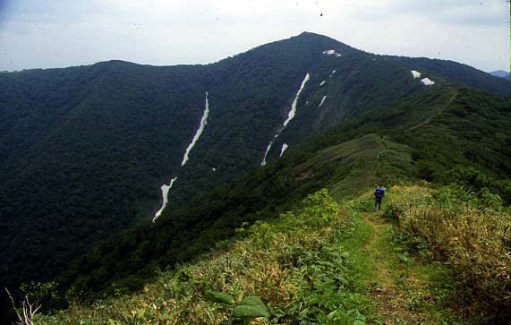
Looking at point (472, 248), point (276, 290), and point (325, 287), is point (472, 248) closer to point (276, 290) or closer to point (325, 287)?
point (325, 287)

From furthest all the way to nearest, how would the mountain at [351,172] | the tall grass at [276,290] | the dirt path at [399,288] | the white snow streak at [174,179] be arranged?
the white snow streak at [174,179] < the mountain at [351,172] < the dirt path at [399,288] < the tall grass at [276,290]

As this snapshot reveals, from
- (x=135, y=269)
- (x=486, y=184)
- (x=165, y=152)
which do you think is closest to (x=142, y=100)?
(x=165, y=152)

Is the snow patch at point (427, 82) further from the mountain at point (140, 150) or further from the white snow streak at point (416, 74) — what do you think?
the white snow streak at point (416, 74)

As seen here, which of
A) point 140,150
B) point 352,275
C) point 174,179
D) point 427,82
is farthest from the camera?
point 140,150

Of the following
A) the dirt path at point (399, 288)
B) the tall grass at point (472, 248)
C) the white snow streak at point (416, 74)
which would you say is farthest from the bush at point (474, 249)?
the white snow streak at point (416, 74)

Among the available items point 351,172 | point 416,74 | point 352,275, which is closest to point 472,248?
point 352,275

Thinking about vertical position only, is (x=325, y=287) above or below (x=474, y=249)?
below

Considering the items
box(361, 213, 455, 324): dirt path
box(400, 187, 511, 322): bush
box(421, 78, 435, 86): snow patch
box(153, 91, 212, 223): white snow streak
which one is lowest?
box(153, 91, 212, 223): white snow streak

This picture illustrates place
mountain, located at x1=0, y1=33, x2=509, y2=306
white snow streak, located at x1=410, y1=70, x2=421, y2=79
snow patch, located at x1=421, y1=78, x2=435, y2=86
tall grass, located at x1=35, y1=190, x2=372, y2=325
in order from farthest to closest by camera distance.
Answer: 1. white snow streak, located at x1=410, y1=70, x2=421, y2=79
2. snow patch, located at x1=421, y1=78, x2=435, y2=86
3. mountain, located at x1=0, y1=33, x2=509, y2=306
4. tall grass, located at x1=35, y1=190, x2=372, y2=325

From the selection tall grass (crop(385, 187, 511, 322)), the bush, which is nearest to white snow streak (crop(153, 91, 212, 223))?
tall grass (crop(385, 187, 511, 322))

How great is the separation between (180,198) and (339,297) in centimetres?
12473

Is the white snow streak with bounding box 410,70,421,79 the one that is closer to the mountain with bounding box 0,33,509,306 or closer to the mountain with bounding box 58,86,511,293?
the mountain with bounding box 0,33,509,306

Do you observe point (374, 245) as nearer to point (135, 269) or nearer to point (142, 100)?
point (135, 269)

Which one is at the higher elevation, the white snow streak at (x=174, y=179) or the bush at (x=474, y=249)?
the bush at (x=474, y=249)
